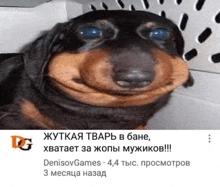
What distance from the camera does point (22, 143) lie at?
2.07ft

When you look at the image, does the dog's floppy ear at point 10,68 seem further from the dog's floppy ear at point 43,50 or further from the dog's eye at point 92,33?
the dog's eye at point 92,33

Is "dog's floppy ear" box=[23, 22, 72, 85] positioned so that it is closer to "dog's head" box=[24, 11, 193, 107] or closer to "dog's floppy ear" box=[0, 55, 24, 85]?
"dog's head" box=[24, 11, 193, 107]

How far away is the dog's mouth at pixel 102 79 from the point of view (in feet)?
2.17

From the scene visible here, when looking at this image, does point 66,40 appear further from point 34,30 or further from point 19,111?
point 34,30

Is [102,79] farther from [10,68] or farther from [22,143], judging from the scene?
[10,68]

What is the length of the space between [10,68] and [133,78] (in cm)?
58

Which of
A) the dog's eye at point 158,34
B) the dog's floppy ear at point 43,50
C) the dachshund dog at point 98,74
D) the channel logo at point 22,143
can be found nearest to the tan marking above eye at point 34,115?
the dachshund dog at point 98,74

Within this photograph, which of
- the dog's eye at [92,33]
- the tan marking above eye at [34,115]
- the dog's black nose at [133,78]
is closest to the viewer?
the dog's black nose at [133,78]

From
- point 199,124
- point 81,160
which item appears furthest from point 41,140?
point 199,124

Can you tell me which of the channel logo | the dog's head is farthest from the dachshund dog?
the channel logo

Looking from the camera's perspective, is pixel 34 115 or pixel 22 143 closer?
pixel 22 143

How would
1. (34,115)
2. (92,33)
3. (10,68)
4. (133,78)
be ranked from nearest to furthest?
(133,78) < (92,33) < (34,115) < (10,68)

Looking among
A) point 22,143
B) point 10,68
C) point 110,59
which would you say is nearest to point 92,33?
point 110,59

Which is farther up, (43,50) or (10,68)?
(43,50)
